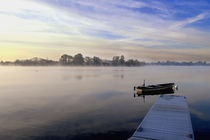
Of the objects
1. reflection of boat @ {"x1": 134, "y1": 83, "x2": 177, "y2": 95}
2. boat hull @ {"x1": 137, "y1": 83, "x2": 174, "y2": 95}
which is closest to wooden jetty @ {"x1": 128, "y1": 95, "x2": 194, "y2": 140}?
reflection of boat @ {"x1": 134, "y1": 83, "x2": 177, "y2": 95}

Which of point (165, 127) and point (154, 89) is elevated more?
point (165, 127)

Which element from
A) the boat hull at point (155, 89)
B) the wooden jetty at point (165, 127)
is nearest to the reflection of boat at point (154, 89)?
the boat hull at point (155, 89)

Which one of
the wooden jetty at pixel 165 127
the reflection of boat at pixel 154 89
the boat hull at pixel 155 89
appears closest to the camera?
the wooden jetty at pixel 165 127

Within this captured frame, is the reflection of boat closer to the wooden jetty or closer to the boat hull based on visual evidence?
the boat hull

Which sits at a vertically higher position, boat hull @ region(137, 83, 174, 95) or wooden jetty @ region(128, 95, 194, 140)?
wooden jetty @ region(128, 95, 194, 140)

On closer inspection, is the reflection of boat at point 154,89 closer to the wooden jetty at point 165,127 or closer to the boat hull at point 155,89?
the boat hull at point 155,89

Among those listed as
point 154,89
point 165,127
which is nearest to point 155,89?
point 154,89

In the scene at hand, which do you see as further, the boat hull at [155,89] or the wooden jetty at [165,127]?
the boat hull at [155,89]

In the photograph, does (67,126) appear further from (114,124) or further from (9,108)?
(9,108)

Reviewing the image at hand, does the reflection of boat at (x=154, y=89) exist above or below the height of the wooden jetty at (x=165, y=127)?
Answer: below

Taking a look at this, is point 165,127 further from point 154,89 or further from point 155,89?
point 155,89

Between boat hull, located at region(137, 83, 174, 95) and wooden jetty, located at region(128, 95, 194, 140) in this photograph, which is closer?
wooden jetty, located at region(128, 95, 194, 140)

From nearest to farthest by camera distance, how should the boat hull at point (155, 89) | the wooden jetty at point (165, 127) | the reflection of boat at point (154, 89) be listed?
the wooden jetty at point (165, 127) → the reflection of boat at point (154, 89) → the boat hull at point (155, 89)

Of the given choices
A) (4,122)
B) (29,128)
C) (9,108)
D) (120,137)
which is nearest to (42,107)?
(9,108)
